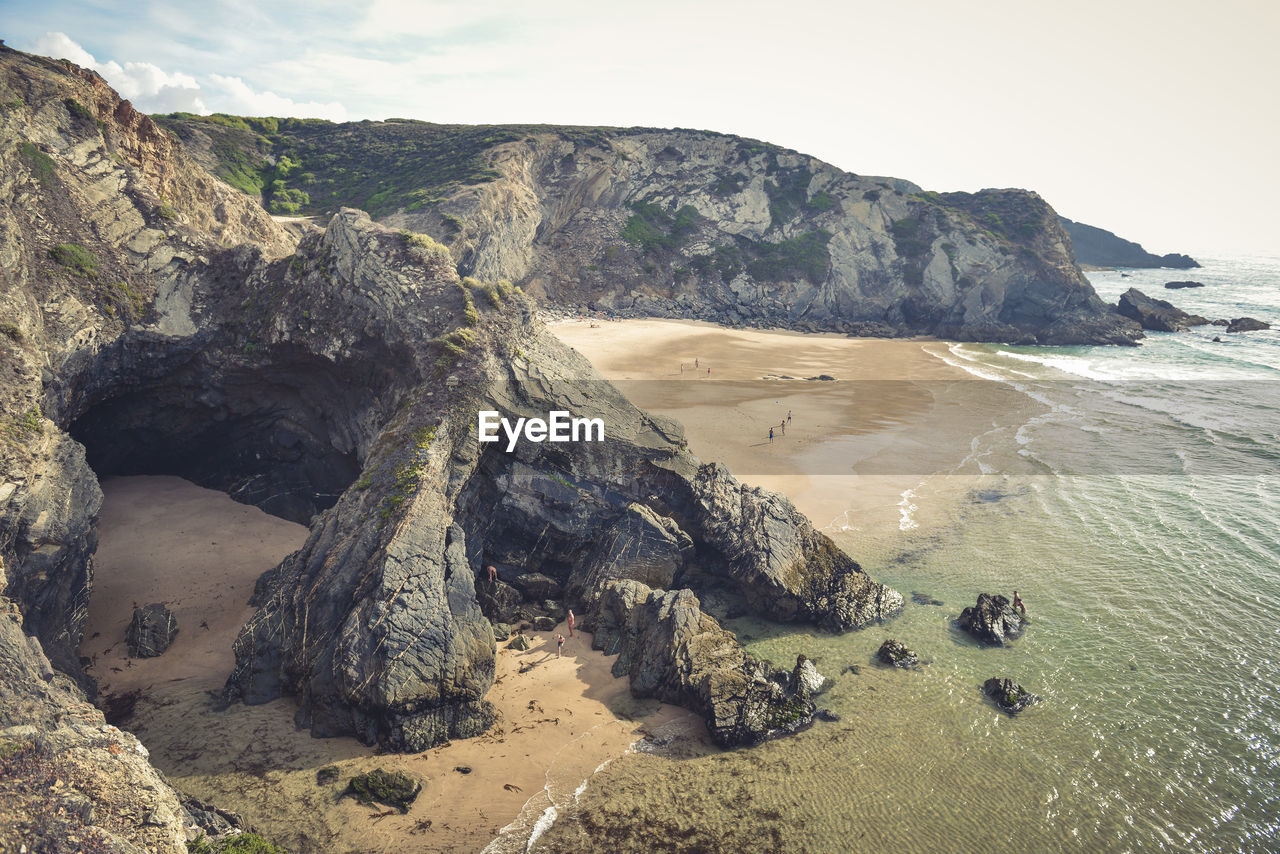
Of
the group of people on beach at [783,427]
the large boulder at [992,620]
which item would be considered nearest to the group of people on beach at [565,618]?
the large boulder at [992,620]

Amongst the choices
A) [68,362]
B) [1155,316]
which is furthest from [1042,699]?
[1155,316]

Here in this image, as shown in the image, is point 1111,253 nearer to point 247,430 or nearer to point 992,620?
point 992,620

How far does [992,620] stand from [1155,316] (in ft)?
235

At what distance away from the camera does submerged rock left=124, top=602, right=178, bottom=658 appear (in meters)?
14.7

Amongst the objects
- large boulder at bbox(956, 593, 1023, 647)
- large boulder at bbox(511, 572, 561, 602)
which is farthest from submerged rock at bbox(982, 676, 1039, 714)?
large boulder at bbox(511, 572, 561, 602)

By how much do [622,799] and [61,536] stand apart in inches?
483

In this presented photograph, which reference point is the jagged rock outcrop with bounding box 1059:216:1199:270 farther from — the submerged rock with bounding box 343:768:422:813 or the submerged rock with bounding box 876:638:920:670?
the submerged rock with bounding box 343:768:422:813

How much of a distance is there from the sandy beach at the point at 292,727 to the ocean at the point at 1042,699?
3.17ft

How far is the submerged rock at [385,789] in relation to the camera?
11.0 m

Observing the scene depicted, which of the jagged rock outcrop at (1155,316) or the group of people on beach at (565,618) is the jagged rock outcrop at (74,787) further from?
the jagged rock outcrop at (1155,316)

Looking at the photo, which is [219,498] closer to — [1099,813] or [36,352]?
[36,352]

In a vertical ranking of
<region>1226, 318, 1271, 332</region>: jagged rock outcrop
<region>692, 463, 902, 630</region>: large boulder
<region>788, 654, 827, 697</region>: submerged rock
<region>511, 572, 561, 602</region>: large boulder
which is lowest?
<region>788, 654, 827, 697</region>: submerged rock

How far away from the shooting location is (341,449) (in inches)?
762

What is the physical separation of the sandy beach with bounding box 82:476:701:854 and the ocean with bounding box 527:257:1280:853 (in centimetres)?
97
